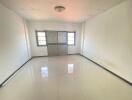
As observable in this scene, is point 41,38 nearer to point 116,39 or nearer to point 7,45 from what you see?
point 7,45

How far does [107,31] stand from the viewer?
3.56 m

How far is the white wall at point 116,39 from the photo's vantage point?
8.50 ft

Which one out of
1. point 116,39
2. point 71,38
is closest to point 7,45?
point 116,39

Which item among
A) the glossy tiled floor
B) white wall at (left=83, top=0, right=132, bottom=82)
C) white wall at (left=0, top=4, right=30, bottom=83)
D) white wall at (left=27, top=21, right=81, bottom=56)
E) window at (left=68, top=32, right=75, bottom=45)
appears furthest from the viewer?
window at (left=68, top=32, right=75, bottom=45)

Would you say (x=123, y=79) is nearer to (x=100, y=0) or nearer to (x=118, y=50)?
(x=118, y=50)

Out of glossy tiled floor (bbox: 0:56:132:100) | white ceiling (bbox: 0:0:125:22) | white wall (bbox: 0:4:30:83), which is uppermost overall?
white ceiling (bbox: 0:0:125:22)

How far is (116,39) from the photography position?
3.08 metres

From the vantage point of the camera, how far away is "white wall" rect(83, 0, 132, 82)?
8.50 ft

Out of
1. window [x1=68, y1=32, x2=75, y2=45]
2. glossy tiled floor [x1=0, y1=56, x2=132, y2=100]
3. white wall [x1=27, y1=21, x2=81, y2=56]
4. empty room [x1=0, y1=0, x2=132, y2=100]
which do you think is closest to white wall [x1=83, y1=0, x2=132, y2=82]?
empty room [x1=0, y1=0, x2=132, y2=100]

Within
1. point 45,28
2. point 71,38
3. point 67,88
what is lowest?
point 67,88

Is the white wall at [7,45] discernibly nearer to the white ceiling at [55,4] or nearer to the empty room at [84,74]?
Result: the empty room at [84,74]

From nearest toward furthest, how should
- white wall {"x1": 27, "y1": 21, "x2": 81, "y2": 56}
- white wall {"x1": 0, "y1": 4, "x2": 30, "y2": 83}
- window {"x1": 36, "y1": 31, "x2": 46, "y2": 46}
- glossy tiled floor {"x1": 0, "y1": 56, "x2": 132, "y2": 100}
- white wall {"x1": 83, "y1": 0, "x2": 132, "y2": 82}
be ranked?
glossy tiled floor {"x1": 0, "y1": 56, "x2": 132, "y2": 100} → white wall {"x1": 83, "y1": 0, "x2": 132, "y2": 82} → white wall {"x1": 0, "y1": 4, "x2": 30, "y2": 83} → white wall {"x1": 27, "y1": 21, "x2": 81, "y2": 56} → window {"x1": 36, "y1": 31, "x2": 46, "y2": 46}

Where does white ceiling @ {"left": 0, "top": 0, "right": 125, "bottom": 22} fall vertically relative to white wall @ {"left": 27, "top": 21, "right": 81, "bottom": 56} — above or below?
above

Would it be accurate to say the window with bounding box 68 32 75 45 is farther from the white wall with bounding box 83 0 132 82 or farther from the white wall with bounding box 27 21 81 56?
the white wall with bounding box 83 0 132 82
